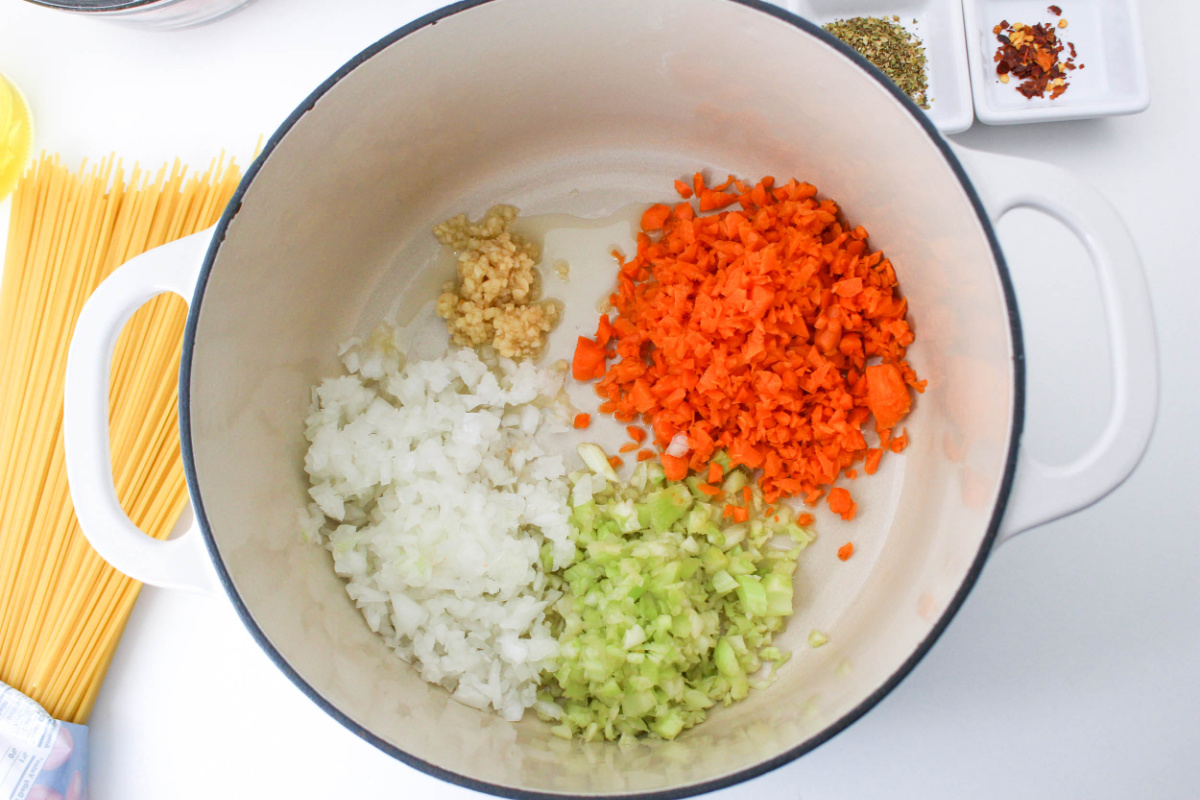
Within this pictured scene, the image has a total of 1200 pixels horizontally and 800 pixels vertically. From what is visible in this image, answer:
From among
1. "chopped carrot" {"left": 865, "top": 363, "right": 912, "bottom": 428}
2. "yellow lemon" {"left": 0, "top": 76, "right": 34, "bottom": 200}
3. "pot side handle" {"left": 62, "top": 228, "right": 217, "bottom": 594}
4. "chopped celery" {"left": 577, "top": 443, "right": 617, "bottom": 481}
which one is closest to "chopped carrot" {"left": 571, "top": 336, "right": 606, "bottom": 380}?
"chopped celery" {"left": 577, "top": 443, "right": 617, "bottom": 481}

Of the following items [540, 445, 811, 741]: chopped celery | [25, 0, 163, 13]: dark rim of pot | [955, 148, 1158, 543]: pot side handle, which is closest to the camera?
[955, 148, 1158, 543]: pot side handle

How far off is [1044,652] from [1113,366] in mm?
531

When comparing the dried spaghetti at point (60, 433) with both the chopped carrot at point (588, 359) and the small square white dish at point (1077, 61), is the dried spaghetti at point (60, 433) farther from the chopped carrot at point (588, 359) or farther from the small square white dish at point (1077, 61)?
the small square white dish at point (1077, 61)

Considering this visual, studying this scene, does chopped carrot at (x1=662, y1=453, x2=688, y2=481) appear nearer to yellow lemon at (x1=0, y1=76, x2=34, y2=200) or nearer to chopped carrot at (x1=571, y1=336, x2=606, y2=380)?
chopped carrot at (x1=571, y1=336, x2=606, y2=380)

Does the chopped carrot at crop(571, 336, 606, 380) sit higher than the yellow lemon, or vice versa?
the yellow lemon

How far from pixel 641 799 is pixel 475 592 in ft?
1.19

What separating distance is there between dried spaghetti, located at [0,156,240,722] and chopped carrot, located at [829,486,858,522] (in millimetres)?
926

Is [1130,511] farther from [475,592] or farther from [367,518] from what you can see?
[367,518]

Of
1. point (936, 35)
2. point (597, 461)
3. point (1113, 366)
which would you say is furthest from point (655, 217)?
point (1113, 366)

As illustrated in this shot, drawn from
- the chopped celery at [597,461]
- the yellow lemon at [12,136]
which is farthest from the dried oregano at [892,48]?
the yellow lemon at [12,136]

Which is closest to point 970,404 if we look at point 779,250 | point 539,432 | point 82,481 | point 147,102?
point 779,250

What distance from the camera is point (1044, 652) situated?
1.13 metres

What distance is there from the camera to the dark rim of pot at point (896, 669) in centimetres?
80

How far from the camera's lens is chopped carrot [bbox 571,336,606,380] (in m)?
1.14
